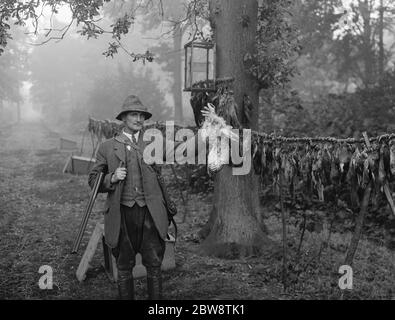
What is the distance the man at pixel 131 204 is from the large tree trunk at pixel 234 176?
243cm

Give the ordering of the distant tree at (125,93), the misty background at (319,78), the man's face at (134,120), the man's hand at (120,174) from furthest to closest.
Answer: the distant tree at (125,93) < the misty background at (319,78) < the man's face at (134,120) < the man's hand at (120,174)

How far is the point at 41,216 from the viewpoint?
33.6ft

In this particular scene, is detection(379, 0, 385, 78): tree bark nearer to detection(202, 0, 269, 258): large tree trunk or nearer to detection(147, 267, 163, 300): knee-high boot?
detection(202, 0, 269, 258): large tree trunk

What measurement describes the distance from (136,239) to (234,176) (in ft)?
8.74

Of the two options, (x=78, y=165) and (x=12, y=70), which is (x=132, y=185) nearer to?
(x=78, y=165)

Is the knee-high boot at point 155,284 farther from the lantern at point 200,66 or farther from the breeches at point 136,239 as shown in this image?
the lantern at point 200,66

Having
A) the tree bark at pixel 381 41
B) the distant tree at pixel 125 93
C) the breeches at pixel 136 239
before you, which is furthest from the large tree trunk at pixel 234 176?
the distant tree at pixel 125 93

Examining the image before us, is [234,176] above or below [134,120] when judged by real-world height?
below

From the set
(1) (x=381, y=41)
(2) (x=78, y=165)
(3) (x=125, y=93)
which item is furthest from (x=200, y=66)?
(3) (x=125, y=93)

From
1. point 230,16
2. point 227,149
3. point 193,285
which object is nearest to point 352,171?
point 227,149

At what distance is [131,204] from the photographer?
488cm

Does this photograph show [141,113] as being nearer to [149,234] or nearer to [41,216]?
[149,234]

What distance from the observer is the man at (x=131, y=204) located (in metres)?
4.88
